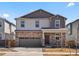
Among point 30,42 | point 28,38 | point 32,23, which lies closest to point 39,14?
point 32,23

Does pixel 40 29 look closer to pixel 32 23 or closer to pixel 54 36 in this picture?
pixel 32 23

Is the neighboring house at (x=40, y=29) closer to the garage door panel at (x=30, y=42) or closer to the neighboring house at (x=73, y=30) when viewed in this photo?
the garage door panel at (x=30, y=42)

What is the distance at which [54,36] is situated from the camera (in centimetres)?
2520

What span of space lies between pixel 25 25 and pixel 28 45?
2223 millimetres

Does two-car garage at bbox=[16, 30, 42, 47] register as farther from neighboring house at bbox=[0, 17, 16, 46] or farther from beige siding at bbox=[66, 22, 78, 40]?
beige siding at bbox=[66, 22, 78, 40]

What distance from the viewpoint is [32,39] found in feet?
83.3

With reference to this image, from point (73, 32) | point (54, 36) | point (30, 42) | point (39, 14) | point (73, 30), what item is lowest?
point (30, 42)

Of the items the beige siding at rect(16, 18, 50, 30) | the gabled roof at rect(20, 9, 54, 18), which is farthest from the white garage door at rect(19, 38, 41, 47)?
the gabled roof at rect(20, 9, 54, 18)

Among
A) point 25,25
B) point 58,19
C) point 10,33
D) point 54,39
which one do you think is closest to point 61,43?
point 54,39

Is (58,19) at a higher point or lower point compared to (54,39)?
higher

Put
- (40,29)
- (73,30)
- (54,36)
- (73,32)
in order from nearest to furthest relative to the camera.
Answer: (54,36) < (40,29) < (73,32) < (73,30)

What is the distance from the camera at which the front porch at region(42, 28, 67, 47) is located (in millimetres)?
24812

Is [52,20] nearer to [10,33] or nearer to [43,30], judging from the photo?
[43,30]

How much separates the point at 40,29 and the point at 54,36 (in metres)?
1.67
